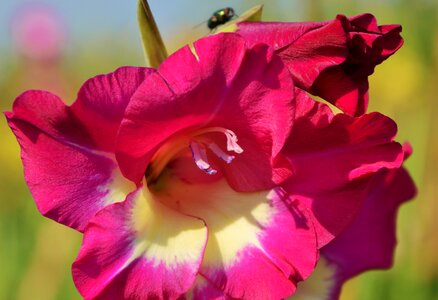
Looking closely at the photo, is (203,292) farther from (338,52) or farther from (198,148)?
(338,52)

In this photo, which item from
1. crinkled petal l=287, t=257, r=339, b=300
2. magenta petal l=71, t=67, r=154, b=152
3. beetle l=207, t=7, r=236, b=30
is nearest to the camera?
magenta petal l=71, t=67, r=154, b=152

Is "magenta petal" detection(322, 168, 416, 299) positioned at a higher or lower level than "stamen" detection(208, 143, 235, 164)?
lower

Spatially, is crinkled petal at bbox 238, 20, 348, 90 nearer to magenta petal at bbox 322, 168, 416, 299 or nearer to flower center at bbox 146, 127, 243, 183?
flower center at bbox 146, 127, 243, 183

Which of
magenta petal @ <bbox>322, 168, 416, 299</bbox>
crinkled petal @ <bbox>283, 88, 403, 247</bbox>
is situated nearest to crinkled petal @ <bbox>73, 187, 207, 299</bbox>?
crinkled petal @ <bbox>283, 88, 403, 247</bbox>

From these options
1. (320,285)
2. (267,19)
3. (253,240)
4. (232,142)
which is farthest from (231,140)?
(267,19)

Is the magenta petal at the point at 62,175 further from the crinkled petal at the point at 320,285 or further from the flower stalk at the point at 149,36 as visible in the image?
the crinkled petal at the point at 320,285

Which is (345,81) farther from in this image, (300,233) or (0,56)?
(0,56)

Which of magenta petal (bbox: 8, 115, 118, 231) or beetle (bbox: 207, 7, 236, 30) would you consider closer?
magenta petal (bbox: 8, 115, 118, 231)
